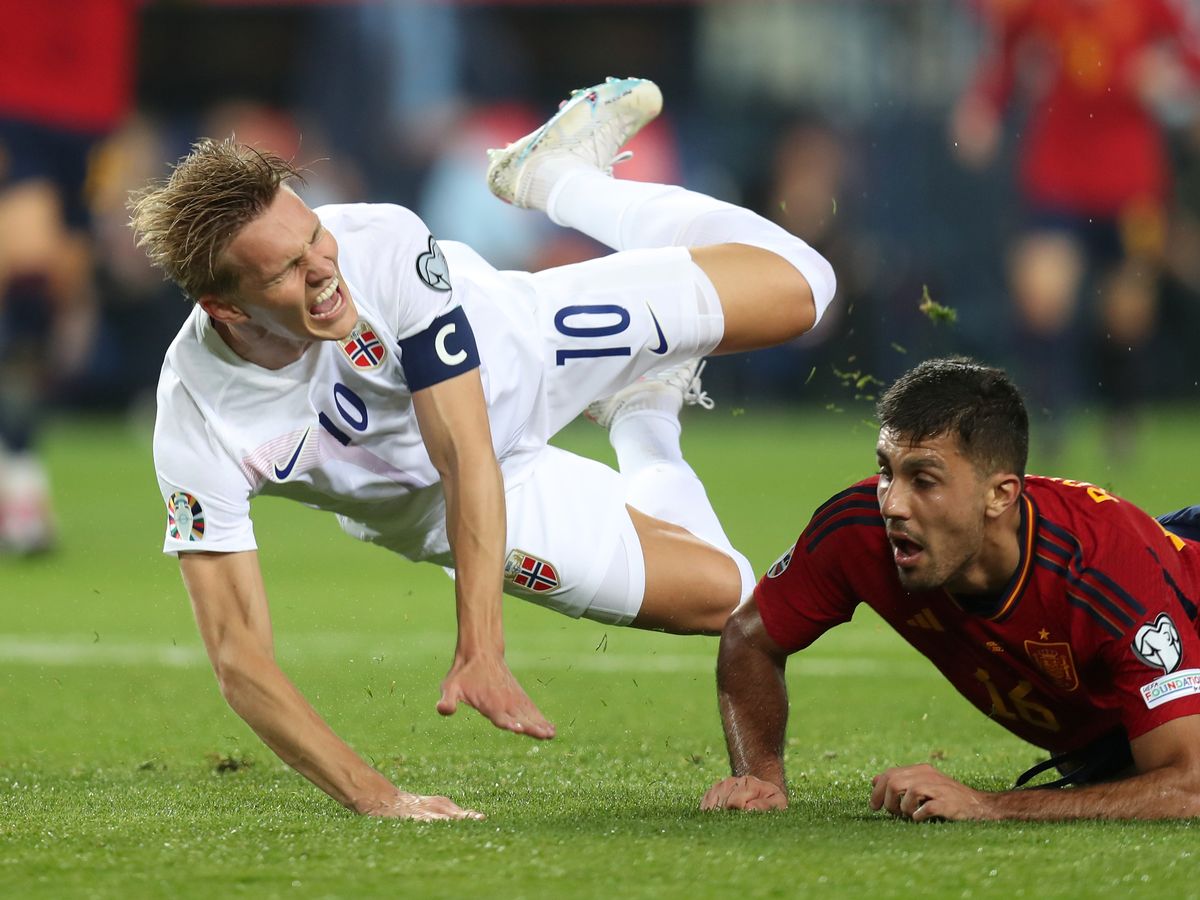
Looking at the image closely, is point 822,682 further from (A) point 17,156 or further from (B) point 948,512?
(A) point 17,156

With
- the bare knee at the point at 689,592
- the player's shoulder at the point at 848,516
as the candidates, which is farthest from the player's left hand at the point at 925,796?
the bare knee at the point at 689,592

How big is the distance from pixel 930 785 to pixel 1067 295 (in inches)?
360

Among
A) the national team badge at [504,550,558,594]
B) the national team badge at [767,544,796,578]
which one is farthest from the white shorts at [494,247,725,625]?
the national team badge at [767,544,796,578]

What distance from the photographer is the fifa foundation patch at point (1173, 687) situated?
366cm

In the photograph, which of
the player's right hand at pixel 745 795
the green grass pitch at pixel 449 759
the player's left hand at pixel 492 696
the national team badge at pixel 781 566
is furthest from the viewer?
the national team badge at pixel 781 566

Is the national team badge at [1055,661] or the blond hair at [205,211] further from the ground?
the blond hair at [205,211]

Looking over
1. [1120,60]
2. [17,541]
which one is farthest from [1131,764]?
[1120,60]

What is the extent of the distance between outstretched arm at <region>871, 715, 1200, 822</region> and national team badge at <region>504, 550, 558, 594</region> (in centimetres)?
130

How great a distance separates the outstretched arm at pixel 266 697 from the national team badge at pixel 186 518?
0.06m

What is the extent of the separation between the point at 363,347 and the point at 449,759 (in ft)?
4.33

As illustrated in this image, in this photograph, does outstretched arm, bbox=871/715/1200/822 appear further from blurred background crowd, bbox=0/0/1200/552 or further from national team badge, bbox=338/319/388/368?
blurred background crowd, bbox=0/0/1200/552

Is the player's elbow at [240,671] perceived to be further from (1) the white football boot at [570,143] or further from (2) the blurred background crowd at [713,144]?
(2) the blurred background crowd at [713,144]

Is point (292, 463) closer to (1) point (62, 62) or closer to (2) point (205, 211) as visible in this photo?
(2) point (205, 211)

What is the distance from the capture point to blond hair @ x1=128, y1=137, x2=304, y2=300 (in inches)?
157
